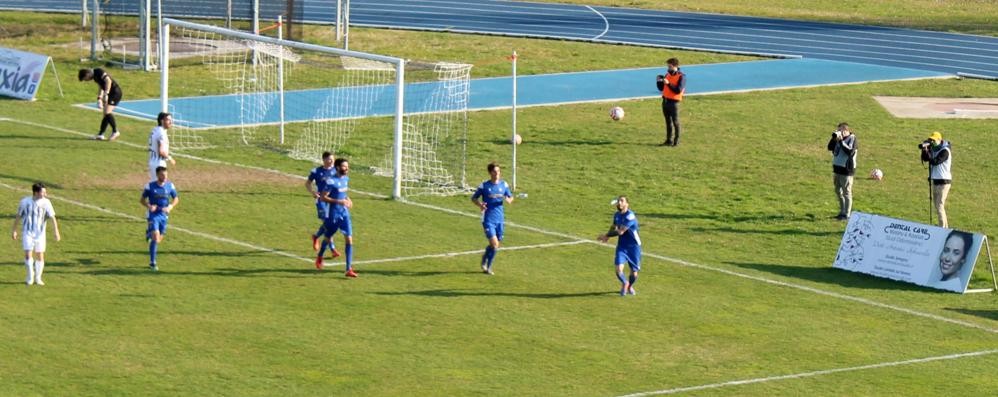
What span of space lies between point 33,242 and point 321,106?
58.5ft

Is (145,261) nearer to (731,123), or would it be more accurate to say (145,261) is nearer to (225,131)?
(225,131)

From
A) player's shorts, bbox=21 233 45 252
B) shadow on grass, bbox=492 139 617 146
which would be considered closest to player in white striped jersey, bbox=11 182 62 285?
player's shorts, bbox=21 233 45 252

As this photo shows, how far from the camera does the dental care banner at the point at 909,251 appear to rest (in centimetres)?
2595

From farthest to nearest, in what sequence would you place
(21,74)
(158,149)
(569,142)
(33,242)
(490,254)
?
1. (21,74)
2. (569,142)
3. (158,149)
4. (490,254)
5. (33,242)

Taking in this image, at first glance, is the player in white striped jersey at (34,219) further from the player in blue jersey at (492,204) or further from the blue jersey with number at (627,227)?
the blue jersey with number at (627,227)

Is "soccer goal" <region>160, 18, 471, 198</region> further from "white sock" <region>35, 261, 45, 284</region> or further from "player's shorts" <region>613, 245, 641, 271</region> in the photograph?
"white sock" <region>35, 261, 45, 284</region>

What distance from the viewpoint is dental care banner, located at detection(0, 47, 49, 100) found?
41156 millimetres

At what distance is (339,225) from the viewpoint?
24.8 metres

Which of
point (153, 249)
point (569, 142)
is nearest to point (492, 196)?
point (153, 249)

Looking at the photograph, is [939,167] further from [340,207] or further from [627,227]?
[340,207]

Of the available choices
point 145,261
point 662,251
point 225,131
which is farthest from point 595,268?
point 225,131

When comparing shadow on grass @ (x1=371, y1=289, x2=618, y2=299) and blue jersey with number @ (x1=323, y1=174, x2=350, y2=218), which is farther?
blue jersey with number @ (x1=323, y1=174, x2=350, y2=218)

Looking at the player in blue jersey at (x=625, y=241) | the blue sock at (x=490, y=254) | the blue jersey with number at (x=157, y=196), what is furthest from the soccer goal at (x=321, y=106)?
the player in blue jersey at (x=625, y=241)

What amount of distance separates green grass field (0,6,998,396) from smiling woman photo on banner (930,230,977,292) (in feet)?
1.18
